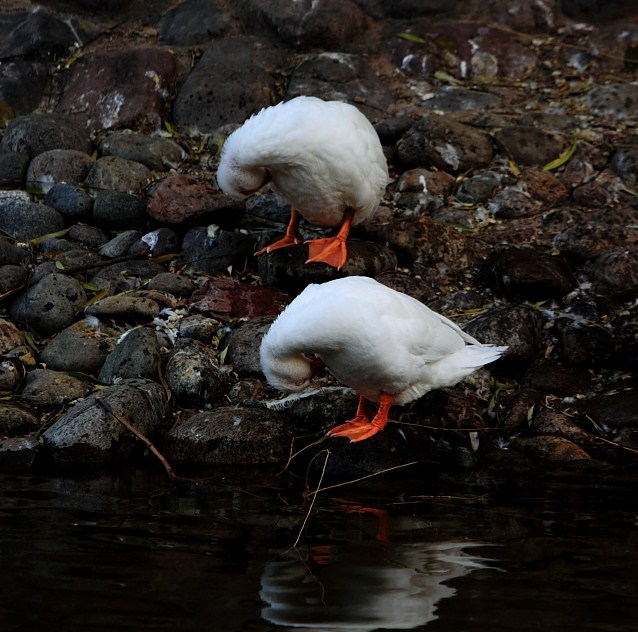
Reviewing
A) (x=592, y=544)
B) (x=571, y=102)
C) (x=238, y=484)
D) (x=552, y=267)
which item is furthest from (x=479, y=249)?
(x=592, y=544)

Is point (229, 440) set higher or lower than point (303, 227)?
lower

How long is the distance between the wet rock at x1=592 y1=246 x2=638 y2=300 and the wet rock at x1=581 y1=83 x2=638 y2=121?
2253 millimetres

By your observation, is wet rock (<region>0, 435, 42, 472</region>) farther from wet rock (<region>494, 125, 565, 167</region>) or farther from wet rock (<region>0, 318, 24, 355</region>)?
wet rock (<region>494, 125, 565, 167</region>)

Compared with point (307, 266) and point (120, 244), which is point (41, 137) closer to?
point (120, 244)

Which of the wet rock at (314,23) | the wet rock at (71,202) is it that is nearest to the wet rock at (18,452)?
the wet rock at (71,202)

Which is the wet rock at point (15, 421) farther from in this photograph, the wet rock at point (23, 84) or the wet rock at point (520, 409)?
the wet rock at point (23, 84)

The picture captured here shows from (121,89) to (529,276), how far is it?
4.07 m

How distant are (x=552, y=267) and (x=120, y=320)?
266 cm

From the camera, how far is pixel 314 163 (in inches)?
218

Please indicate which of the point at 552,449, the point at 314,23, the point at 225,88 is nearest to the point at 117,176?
the point at 225,88

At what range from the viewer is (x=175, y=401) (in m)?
5.28

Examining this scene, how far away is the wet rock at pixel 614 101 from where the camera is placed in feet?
25.6

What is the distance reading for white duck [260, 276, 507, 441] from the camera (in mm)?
4297

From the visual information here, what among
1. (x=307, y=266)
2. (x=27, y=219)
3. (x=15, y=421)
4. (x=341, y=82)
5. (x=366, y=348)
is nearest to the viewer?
(x=366, y=348)
